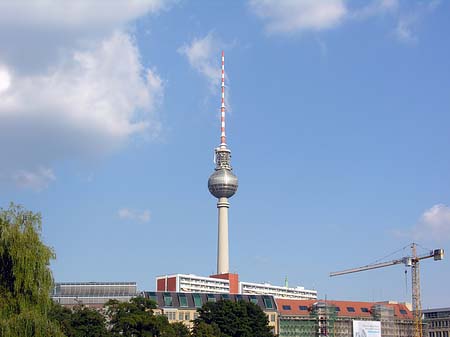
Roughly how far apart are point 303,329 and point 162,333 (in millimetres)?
76858

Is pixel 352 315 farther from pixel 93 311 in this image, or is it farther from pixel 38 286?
pixel 38 286

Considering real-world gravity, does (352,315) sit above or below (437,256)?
below

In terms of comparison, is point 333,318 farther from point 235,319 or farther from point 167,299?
point 235,319

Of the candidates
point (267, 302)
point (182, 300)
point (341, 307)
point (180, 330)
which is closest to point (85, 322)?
point (180, 330)

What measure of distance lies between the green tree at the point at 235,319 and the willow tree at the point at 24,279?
69.0 meters

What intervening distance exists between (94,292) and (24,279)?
370ft

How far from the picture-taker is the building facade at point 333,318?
179 meters

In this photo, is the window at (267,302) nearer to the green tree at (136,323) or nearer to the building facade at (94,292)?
the building facade at (94,292)

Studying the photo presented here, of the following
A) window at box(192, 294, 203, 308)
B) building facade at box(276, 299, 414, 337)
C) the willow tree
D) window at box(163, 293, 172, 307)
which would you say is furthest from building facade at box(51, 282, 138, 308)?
the willow tree

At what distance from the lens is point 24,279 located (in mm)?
59406

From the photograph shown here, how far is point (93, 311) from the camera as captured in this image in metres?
114

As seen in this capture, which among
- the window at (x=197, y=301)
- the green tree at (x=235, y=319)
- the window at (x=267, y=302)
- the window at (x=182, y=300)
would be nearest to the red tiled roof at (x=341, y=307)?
the window at (x=267, y=302)

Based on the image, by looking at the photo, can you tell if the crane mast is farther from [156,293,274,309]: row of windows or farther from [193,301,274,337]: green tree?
[193,301,274,337]: green tree

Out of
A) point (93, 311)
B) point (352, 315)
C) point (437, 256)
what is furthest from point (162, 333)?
point (437, 256)
